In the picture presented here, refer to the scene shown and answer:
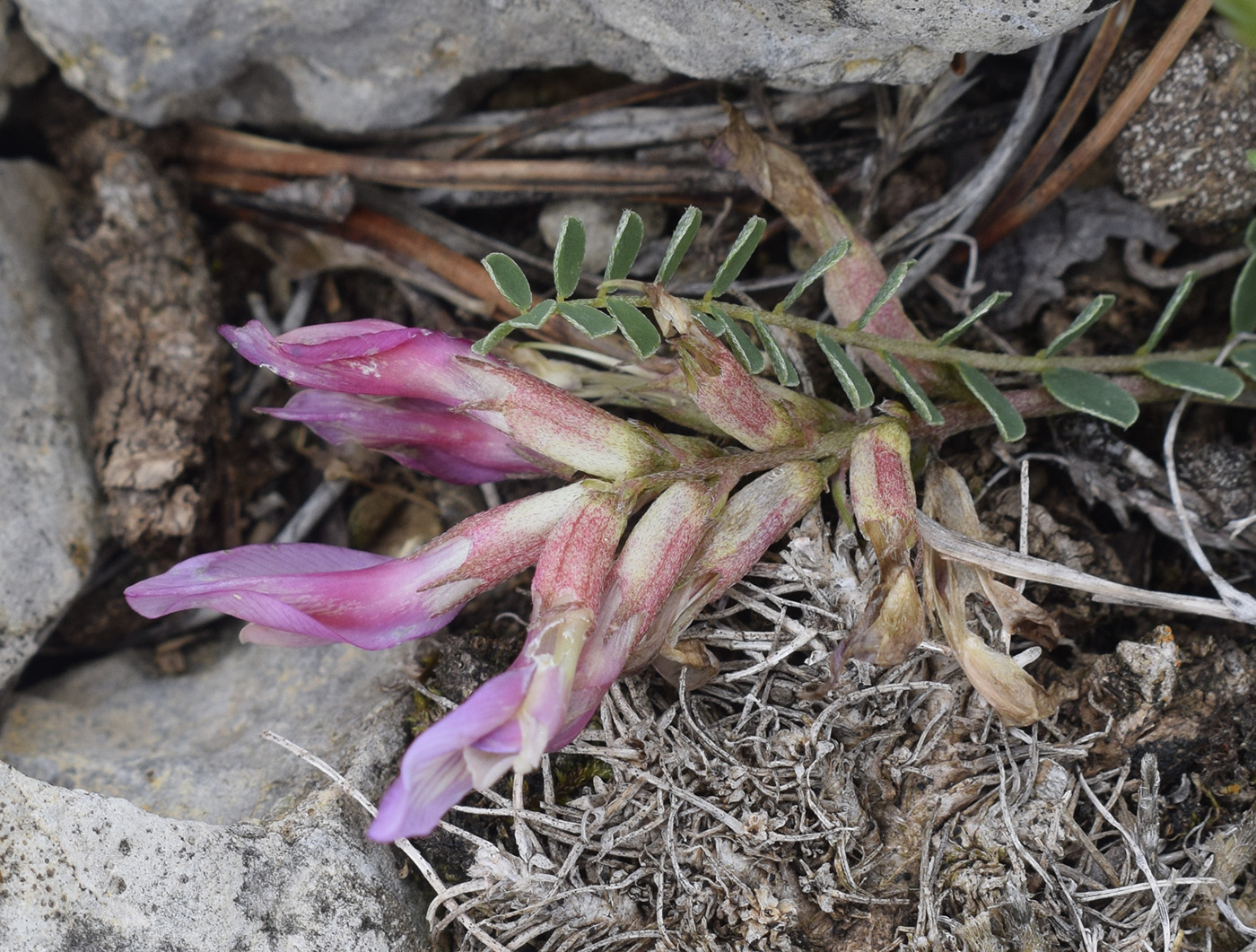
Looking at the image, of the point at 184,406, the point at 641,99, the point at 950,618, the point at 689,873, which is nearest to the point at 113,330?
the point at 184,406

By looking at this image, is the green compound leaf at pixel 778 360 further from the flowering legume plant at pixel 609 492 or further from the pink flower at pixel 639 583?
the pink flower at pixel 639 583

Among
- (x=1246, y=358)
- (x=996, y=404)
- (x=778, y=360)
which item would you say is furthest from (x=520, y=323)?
(x=1246, y=358)

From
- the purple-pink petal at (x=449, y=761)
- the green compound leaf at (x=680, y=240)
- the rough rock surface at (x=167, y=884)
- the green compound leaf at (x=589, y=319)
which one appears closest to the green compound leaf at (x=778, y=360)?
the green compound leaf at (x=680, y=240)

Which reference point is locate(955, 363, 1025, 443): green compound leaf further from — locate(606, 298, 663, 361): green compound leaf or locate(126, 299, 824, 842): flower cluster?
locate(606, 298, 663, 361): green compound leaf

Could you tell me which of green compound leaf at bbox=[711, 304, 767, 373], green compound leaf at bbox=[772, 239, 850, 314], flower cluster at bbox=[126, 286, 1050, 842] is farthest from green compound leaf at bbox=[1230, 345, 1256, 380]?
green compound leaf at bbox=[711, 304, 767, 373]

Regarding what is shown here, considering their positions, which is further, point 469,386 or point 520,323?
point 469,386

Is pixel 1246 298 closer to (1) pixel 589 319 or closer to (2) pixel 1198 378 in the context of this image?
(2) pixel 1198 378

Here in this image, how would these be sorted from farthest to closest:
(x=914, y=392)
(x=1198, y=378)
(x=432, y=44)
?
(x=432, y=44)
(x=1198, y=378)
(x=914, y=392)
